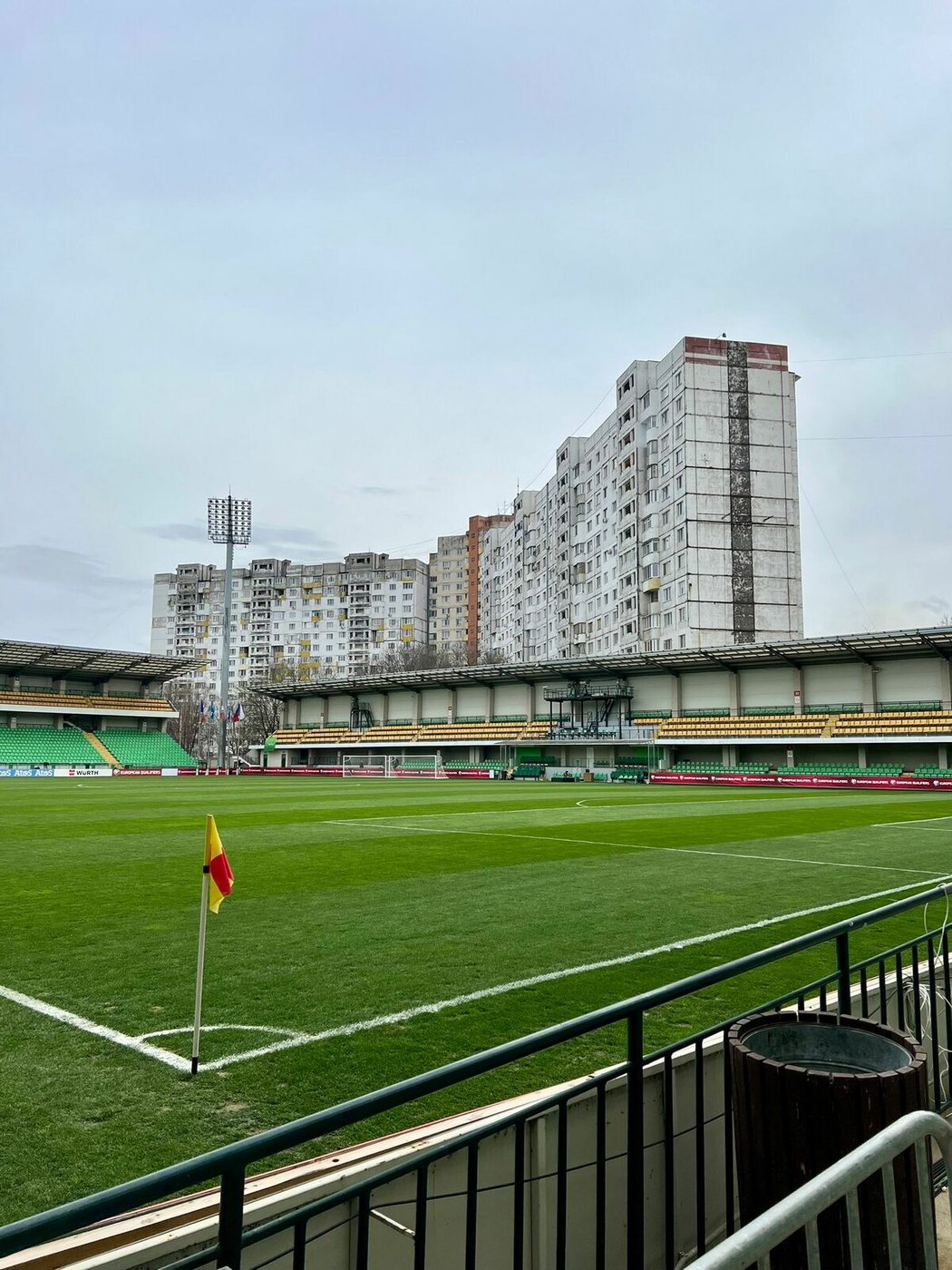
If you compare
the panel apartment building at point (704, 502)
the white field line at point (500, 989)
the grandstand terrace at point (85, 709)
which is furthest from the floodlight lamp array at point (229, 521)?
the white field line at point (500, 989)

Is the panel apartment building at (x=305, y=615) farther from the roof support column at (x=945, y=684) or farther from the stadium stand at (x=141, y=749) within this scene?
the roof support column at (x=945, y=684)

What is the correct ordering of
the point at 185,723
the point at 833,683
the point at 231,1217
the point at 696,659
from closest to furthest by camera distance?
the point at 231,1217
the point at 833,683
the point at 696,659
the point at 185,723

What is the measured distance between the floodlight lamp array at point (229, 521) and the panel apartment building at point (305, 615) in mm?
59269

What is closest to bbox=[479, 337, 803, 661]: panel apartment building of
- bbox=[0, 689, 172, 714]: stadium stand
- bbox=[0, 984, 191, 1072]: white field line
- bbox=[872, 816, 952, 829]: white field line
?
bbox=[0, 689, 172, 714]: stadium stand

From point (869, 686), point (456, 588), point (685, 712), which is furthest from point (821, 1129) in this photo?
point (456, 588)

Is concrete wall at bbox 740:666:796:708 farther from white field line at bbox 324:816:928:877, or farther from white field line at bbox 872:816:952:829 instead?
white field line at bbox 324:816:928:877

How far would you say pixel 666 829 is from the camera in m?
21.7

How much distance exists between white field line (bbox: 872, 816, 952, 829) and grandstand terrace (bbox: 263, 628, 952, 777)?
24.4m

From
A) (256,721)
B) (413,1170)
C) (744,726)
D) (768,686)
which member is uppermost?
(768,686)

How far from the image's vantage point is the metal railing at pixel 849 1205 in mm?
1985

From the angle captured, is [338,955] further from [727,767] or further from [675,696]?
[675,696]

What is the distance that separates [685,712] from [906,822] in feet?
132

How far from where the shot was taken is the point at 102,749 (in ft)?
236

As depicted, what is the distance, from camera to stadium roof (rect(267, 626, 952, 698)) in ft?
168
